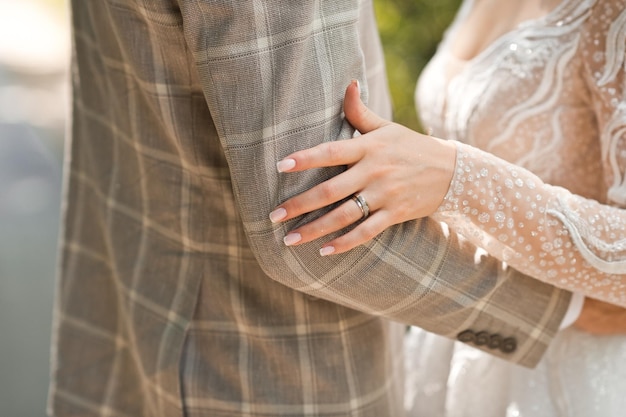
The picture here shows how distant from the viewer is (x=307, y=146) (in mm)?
1180

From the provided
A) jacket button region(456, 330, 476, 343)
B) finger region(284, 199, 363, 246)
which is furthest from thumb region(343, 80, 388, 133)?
jacket button region(456, 330, 476, 343)

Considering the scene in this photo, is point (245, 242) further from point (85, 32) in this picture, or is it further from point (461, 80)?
point (461, 80)

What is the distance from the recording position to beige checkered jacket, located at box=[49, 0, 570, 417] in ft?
3.76

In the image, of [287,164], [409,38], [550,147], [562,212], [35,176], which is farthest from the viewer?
[35,176]

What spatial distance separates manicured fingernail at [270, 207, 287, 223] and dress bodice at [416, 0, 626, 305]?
0.89 feet

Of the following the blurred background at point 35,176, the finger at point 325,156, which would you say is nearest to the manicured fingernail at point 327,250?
the finger at point 325,156

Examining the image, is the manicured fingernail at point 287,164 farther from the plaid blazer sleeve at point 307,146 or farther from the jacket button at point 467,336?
the jacket button at point 467,336

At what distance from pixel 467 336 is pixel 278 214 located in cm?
46

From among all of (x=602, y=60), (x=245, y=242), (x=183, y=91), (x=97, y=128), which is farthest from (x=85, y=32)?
(x=602, y=60)

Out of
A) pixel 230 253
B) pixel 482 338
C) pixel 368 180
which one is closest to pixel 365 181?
pixel 368 180

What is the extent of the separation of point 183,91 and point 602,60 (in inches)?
28.8

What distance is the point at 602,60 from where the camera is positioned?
1441 mm

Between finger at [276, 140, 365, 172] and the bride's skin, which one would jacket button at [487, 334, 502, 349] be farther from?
finger at [276, 140, 365, 172]

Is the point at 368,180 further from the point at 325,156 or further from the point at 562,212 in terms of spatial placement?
the point at 562,212
